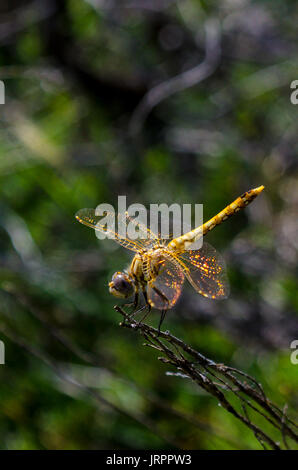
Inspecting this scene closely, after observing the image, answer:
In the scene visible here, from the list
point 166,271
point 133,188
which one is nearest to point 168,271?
point 166,271

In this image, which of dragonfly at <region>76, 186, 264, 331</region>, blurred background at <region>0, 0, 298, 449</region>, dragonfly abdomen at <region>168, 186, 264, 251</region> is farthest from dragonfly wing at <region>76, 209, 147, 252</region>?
blurred background at <region>0, 0, 298, 449</region>

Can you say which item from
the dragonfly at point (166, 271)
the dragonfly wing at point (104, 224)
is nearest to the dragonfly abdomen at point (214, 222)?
the dragonfly at point (166, 271)

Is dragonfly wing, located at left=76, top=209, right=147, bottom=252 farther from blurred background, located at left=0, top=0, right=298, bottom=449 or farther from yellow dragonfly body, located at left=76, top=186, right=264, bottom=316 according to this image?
blurred background, located at left=0, top=0, right=298, bottom=449

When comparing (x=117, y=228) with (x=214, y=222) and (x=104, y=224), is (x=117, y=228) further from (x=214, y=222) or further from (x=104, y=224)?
(x=214, y=222)

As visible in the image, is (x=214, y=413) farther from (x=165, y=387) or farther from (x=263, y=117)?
(x=263, y=117)

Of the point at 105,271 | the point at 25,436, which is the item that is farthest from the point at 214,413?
the point at 105,271

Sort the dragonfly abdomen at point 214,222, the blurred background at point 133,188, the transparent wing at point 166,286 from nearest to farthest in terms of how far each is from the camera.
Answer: the transparent wing at point 166,286
the dragonfly abdomen at point 214,222
the blurred background at point 133,188

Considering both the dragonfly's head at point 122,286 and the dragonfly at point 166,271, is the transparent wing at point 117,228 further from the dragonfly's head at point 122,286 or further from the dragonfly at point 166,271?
the dragonfly's head at point 122,286
